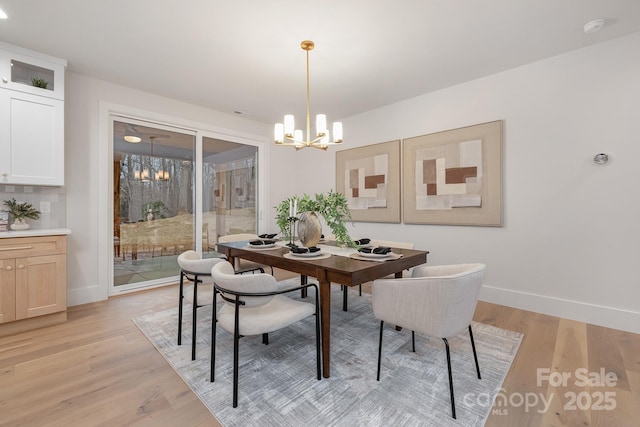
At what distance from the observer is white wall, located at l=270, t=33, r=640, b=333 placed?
251 centimetres

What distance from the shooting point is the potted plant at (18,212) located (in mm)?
2744

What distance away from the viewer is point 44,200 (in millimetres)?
2992

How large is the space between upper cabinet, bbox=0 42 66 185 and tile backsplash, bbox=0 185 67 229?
0.29 m

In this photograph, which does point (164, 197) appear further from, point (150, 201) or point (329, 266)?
point (329, 266)

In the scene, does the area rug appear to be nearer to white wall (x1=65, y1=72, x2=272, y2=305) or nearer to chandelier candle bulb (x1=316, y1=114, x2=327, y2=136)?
white wall (x1=65, y1=72, x2=272, y2=305)

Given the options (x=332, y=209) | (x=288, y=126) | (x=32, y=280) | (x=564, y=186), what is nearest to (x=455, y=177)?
(x=564, y=186)

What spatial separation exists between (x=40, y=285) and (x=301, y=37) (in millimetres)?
3351

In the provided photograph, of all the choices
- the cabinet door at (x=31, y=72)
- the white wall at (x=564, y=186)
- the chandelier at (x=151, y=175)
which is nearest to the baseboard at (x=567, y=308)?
the white wall at (x=564, y=186)

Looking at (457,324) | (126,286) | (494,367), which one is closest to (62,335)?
(126,286)

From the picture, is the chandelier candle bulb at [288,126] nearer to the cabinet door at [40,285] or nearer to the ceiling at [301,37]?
the ceiling at [301,37]

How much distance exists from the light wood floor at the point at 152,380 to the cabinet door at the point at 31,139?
1.49 metres

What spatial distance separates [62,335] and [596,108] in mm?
5339

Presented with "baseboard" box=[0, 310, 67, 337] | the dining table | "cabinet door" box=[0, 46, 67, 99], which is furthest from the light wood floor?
"cabinet door" box=[0, 46, 67, 99]

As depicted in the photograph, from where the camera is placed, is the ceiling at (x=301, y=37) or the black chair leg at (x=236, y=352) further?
the ceiling at (x=301, y=37)
